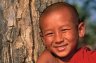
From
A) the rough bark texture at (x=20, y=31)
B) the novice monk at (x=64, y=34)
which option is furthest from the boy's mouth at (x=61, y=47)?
the rough bark texture at (x=20, y=31)

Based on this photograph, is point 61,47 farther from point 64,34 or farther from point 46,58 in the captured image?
point 46,58

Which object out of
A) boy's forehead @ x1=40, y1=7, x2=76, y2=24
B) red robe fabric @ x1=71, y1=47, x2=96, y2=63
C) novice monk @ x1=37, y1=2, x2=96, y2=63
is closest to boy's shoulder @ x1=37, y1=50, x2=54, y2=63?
novice monk @ x1=37, y1=2, x2=96, y2=63

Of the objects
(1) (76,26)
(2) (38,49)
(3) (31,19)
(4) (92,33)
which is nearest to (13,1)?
(3) (31,19)

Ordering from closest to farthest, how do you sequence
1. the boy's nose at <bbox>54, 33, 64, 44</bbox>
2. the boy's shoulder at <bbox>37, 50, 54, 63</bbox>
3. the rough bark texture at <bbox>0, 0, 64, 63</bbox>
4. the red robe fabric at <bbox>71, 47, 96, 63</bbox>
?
the boy's nose at <bbox>54, 33, 64, 44</bbox>
the red robe fabric at <bbox>71, 47, 96, 63</bbox>
the boy's shoulder at <bbox>37, 50, 54, 63</bbox>
the rough bark texture at <bbox>0, 0, 64, 63</bbox>

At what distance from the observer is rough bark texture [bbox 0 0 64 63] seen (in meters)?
2.96

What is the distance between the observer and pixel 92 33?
22.4ft

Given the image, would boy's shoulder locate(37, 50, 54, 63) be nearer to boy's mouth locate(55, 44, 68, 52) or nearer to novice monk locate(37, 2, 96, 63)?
novice monk locate(37, 2, 96, 63)

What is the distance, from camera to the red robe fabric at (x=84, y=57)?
2.68 m

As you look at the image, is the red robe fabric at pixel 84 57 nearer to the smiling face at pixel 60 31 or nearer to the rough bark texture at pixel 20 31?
the smiling face at pixel 60 31

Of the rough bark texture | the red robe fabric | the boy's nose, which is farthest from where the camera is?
the rough bark texture

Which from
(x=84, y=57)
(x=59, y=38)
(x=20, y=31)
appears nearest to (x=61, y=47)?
(x=59, y=38)

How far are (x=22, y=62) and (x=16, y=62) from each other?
41 millimetres

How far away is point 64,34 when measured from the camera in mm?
2553

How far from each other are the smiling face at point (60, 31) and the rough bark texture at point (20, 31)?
1.06ft
